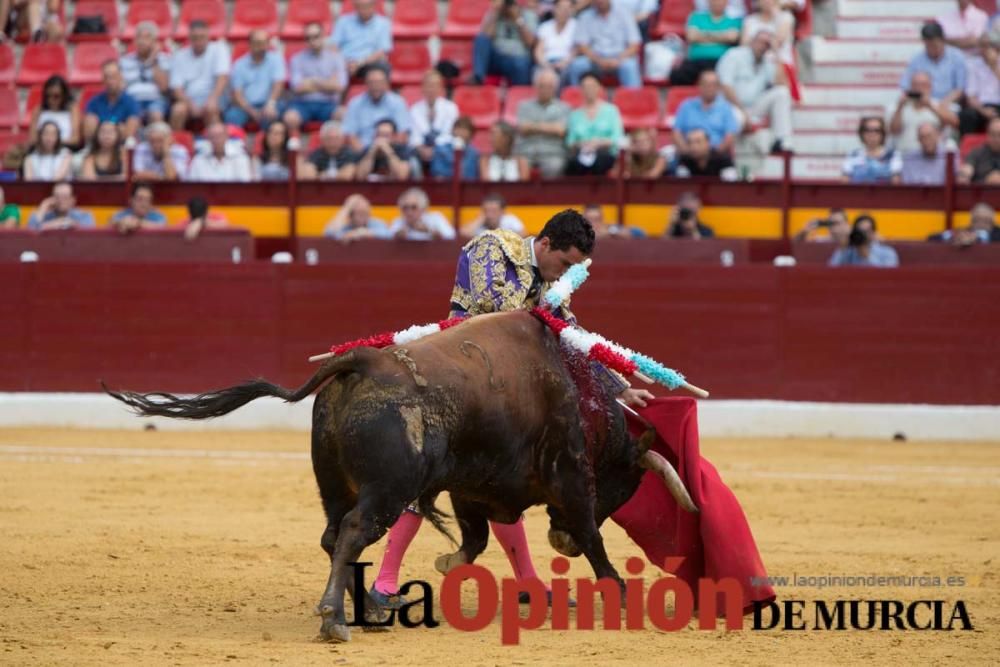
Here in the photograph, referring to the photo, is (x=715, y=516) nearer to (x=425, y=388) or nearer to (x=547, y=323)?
(x=547, y=323)

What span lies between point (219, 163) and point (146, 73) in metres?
1.64

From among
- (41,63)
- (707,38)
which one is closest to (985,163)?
(707,38)

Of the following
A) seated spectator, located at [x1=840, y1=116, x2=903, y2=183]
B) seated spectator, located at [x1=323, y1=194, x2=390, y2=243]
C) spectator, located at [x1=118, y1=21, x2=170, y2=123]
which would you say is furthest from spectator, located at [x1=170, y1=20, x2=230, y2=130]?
seated spectator, located at [x1=840, y1=116, x2=903, y2=183]

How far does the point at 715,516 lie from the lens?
5789mm

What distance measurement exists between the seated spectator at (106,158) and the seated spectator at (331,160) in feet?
4.36

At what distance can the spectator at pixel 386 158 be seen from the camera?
39.0 feet

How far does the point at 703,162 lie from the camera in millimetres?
11555

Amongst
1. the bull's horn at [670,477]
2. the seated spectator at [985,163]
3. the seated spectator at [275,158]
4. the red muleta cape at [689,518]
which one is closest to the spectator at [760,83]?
the seated spectator at [985,163]

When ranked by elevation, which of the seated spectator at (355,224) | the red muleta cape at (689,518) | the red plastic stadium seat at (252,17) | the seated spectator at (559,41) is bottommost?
the red muleta cape at (689,518)

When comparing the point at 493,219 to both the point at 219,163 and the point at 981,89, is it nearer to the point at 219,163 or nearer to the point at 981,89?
the point at 219,163

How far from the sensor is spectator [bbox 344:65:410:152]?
40.6 ft

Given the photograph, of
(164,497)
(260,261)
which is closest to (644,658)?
(164,497)

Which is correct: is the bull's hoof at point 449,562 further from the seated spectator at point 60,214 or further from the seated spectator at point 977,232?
the seated spectator at point 60,214

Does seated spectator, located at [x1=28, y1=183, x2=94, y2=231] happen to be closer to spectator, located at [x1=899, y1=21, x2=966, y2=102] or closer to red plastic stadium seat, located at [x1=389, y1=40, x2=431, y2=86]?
red plastic stadium seat, located at [x1=389, y1=40, x2=431, y2=86]
